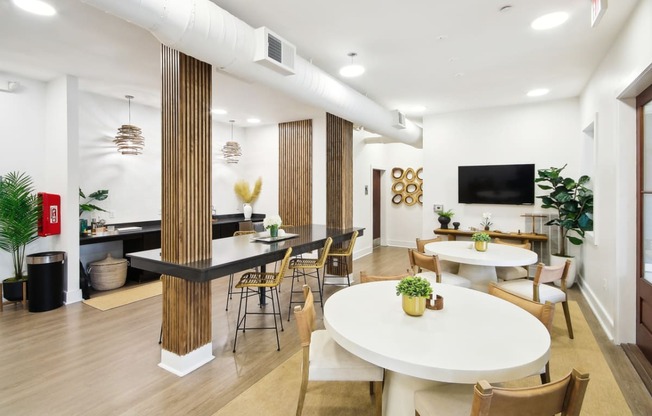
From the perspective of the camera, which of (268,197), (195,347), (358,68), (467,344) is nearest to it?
(467,344)

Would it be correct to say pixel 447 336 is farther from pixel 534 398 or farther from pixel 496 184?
pixel 496 184

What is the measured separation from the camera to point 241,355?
2.98m

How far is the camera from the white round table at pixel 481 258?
3301mm

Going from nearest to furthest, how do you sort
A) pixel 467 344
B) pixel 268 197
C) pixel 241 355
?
pixel 467 344 → pixel 241 355 → pixel 268 197

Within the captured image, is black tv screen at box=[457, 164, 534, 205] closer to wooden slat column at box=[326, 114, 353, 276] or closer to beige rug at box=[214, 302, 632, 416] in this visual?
wooden slat column at box=[326, 114, 353, 276]

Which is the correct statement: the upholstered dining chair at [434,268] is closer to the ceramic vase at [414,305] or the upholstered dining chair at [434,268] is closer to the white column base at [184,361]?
the ceramic vase at [414,305]

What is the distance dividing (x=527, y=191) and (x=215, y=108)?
572 cm

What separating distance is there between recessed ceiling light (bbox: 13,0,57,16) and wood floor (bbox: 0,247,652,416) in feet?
9.71

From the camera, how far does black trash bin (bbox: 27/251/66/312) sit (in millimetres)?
3965

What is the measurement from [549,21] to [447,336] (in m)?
2.98

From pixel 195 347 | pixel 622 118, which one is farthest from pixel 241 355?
pixel 622 118

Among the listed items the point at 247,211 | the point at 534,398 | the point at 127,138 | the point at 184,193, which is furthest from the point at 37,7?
the point at 247,211

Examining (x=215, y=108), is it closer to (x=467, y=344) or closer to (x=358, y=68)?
(x=358, y=68)

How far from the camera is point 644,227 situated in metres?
2.89
